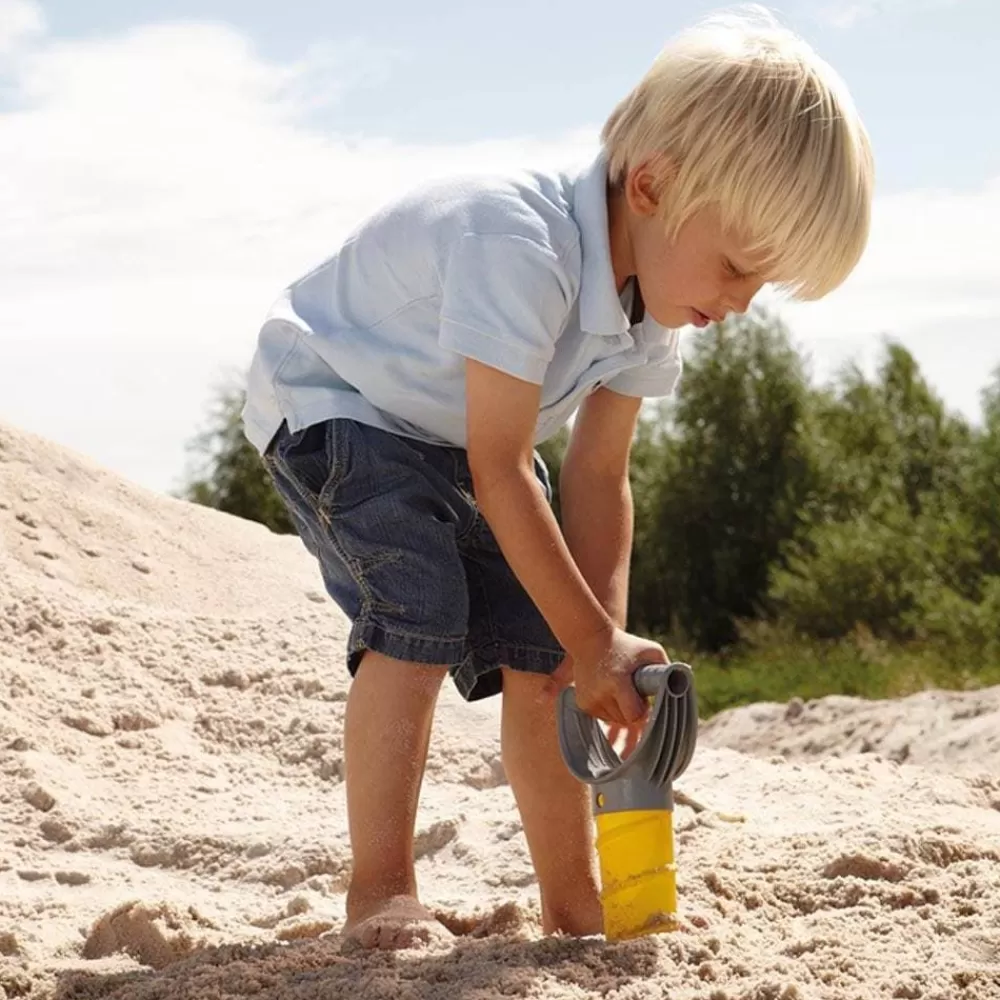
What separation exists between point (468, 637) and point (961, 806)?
1947 mm

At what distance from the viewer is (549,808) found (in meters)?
2.76

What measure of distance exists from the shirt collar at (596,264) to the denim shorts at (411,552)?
363 mm

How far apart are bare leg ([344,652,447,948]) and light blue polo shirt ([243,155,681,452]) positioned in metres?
0.41

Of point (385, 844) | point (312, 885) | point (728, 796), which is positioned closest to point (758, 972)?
point (385, 844)

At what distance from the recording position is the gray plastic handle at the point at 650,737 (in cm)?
229

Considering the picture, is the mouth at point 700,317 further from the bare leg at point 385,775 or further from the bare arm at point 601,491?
the bare leg at point 385,775

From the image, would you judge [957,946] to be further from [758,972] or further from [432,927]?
[432,927]

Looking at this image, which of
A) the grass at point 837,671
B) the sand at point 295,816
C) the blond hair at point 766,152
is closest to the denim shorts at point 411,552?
the sand at point 295,816

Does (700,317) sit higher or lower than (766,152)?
lower

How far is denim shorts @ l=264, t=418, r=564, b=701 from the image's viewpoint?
2.59 metres

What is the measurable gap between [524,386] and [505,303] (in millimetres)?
126

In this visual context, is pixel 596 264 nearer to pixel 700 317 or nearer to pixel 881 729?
pixel 700 317

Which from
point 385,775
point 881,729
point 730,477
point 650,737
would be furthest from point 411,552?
point 730,477

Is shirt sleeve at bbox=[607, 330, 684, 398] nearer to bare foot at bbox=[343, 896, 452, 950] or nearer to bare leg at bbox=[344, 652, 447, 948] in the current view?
bare leg at bbox=[344, 652, 447, 948]
